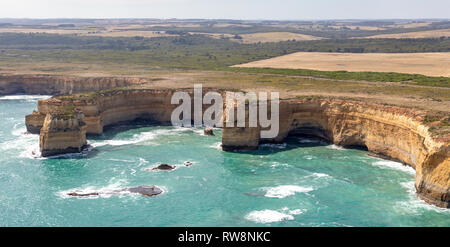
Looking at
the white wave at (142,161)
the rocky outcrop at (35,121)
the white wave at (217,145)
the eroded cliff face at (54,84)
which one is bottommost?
the white wave at (142,161)

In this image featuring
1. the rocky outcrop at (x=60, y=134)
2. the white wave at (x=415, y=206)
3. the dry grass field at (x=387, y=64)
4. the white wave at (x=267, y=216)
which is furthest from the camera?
the dry grass field at (x=387, y=64)

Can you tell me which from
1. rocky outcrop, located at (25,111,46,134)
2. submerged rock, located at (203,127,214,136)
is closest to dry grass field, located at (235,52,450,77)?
submerged rock, located at (203,127,214,136)

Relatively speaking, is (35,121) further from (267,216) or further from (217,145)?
(267,216)

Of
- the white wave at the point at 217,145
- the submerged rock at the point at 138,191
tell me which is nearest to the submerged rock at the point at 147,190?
the submerged rock at the point at 138,191

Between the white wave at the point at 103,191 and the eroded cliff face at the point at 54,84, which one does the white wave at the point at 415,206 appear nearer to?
the white wave at the point at 103,191

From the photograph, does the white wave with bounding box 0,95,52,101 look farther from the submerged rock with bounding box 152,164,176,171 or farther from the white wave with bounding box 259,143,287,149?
the white wave with bounding box 259,143,287,149

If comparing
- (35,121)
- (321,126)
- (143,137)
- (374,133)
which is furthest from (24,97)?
(374,133)
